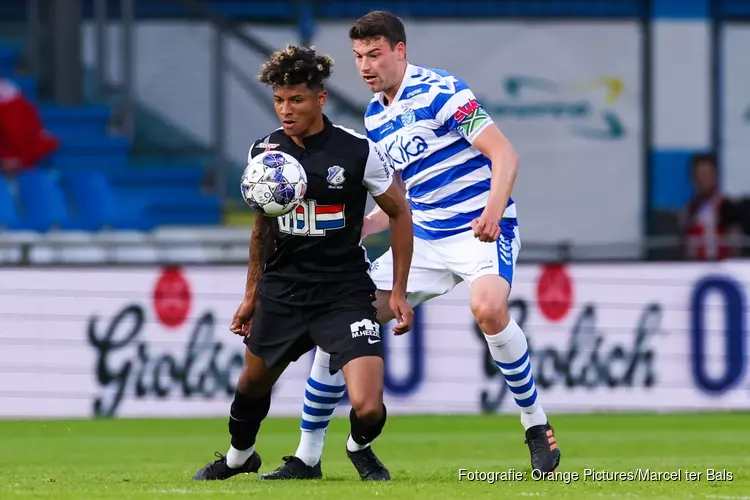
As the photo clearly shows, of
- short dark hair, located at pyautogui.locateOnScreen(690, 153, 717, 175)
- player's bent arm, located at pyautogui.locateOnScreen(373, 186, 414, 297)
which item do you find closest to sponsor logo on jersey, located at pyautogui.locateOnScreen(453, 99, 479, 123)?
player's bent arm, located at pyautogui.locateOnScreen(373, 186, 414, 297)

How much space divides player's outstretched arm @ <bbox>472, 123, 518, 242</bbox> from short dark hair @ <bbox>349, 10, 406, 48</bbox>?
0.68m

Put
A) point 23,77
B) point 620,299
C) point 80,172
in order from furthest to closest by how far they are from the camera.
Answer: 1. point 23,77
2. point 80,172
3. point 620,299

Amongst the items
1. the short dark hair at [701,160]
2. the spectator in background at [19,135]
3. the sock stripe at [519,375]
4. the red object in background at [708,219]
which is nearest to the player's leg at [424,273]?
the sock stripe at [519,375]

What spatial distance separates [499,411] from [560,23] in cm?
822

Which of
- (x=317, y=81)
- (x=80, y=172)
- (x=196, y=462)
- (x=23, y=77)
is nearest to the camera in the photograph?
(x=317, y=81)

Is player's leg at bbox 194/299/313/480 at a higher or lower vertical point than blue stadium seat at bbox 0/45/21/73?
lower

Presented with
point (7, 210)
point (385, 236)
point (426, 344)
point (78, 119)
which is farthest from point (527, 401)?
point (78, 119)

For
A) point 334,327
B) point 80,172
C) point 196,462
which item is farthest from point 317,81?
point 80,172

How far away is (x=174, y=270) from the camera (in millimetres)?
12195

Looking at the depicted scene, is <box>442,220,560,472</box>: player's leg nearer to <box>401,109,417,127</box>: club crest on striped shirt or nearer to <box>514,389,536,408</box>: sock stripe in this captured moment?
<box>514,389,536,408</box>: sock stripe

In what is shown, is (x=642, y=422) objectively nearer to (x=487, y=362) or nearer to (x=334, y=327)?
(x=487, y=362)

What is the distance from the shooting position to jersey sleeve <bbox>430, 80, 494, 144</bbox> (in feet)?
23.6

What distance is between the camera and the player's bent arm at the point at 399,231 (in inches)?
265

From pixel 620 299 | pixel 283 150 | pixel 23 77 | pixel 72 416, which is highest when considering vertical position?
pixel 23 77
